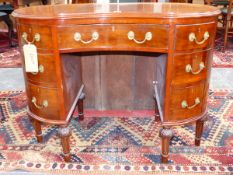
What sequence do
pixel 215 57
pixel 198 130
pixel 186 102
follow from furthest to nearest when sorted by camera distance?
pixel 215 57 < pixel 198 130 < pixel 186 102

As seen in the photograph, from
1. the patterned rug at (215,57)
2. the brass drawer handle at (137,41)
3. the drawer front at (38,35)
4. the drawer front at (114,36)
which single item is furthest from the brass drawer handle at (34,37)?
the patterned rug at (215,57)

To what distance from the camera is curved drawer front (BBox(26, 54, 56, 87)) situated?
139 centimetres

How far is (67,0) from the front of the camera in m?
2.40

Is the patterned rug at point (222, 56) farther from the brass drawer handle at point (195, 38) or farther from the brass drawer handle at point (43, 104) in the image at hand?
the brass drawer handle at point (43, 104)

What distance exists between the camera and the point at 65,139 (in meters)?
1.56

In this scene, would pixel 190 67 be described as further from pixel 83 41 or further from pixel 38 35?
pixel 38 35

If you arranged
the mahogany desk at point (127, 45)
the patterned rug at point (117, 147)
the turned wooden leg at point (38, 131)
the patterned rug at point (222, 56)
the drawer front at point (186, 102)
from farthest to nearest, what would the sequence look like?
1. the patterned rug at point (222, 56)
2. the turned wooden leg at point (38, 131)
3. the patterned rug at point (117, 147)
4. the drawer front at point (186, 102)
5. the mahogany desk at point (127, 45)

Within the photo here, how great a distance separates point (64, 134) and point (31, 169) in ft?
1.00

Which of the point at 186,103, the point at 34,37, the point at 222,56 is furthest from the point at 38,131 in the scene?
the point at 222,56

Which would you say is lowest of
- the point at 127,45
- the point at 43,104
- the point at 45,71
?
the point at 43,104

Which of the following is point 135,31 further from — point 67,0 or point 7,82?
point 7,82

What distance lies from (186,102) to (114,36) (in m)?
0.53

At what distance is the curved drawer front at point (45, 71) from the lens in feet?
4.57

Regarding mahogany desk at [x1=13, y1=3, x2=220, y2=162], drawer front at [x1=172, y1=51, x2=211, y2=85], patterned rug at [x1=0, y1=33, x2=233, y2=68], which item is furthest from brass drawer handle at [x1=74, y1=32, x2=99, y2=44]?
patterned rug at [x1=0, y1=33, x2=233, y2=68]
